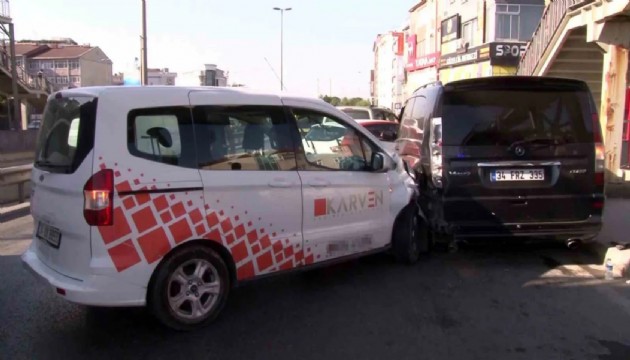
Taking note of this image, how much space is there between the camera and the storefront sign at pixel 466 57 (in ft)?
105

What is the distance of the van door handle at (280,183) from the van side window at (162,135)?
27.7 inches

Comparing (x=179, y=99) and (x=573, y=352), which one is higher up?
(x=179, y=99)

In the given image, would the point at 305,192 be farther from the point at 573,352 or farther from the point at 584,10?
the point at 584,10

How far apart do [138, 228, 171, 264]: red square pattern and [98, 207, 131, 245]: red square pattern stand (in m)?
0.14

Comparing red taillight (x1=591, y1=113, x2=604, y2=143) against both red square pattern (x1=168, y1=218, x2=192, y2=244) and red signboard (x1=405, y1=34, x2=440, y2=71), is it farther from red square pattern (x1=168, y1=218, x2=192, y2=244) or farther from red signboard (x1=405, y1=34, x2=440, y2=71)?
red signboard (x1=405, y1=34, x2=440, y2=71)

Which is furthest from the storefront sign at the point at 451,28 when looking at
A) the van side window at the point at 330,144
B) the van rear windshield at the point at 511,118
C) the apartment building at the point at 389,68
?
the van side window at the point at 330,144

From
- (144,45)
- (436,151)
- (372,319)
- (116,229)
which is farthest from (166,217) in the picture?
(144,45)

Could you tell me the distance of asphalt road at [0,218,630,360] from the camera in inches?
158

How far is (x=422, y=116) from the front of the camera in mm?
6656

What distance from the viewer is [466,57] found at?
34.8 m

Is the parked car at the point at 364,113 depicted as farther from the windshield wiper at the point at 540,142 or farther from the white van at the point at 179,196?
the white van at the point at 179,196

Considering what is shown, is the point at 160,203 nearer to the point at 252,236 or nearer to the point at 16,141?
the point at 252,236

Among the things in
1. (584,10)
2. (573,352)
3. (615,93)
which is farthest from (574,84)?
(584,10)

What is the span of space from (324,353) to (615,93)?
10.5 m
